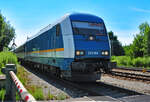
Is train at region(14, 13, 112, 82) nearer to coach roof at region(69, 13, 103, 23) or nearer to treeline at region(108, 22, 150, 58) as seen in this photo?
coach roof at region(69, 13, 103, 23)

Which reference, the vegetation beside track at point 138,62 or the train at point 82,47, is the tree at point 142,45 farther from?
the train at point 82,47

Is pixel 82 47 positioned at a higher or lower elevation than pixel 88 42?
lower

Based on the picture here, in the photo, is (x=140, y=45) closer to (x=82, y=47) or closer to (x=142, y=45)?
(x=142, y=45)

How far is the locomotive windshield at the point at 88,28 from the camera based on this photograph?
9.15 metres

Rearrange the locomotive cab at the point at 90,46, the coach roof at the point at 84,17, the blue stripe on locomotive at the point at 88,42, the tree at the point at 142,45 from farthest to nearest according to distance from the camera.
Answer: the tree at the point at 142,45 → the coach roof at the point at 84,17 → the blue stripe on locomotive at the point at 88,42 → the locomotive cab at the point at 90,46

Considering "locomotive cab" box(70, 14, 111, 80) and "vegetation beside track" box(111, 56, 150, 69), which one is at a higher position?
"locomotive cab" box(70, 14, 111, 80)

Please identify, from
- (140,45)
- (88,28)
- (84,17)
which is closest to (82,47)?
(88,28)

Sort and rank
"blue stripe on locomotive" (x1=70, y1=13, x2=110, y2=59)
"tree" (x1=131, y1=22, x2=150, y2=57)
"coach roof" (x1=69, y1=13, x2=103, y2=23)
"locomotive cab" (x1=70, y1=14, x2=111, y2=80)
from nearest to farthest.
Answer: "locomotive cab" (x1=70, y1=14, x2=111, y2=80) → "blue stripe on locomotive" (x1=70, y1=13, x2=110, y2=59) → "coach roof" (x1=69, y1=13, x2=103, y2=23) → "tree" (x1=131, y1=22, x2=150, y2=57)

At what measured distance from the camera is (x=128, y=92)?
757 cm

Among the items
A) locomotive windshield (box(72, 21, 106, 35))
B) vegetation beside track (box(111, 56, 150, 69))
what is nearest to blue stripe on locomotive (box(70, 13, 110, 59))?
locomotive windshield (box(72, 21, 106, 35))

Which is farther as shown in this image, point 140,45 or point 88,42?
point 140,45

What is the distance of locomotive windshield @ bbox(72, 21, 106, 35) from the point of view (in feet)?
30.0

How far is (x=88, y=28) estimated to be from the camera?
371 inches

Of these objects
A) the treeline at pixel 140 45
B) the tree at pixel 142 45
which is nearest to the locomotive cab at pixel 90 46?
the treeline at pixel 140 45
